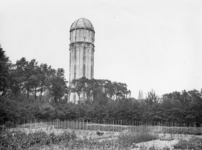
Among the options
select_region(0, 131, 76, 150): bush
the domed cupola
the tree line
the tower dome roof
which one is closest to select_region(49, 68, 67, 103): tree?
the tree line

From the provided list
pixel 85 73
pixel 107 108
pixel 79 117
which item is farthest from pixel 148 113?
pixel 85 73

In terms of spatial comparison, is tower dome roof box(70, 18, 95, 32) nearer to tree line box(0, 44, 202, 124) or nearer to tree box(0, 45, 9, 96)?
tree line box(0, 44, 202, 124)

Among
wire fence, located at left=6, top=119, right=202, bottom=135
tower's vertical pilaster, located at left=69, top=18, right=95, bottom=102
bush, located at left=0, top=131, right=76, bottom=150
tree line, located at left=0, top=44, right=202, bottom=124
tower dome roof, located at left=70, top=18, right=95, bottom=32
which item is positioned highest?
tower dome roof, located at left=70, top=18, right=95, bottom=32

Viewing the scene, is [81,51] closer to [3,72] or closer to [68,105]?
[68,105]

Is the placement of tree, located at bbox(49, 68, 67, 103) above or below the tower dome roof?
below

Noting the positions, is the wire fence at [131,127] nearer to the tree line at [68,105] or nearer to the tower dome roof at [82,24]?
the tree line at [68,105]

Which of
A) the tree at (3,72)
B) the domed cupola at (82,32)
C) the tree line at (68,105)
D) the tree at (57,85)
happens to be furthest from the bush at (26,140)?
the domed cupola at (82,32)

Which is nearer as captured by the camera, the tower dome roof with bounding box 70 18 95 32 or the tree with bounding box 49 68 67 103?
the tree with bounding box 49 68 67 103

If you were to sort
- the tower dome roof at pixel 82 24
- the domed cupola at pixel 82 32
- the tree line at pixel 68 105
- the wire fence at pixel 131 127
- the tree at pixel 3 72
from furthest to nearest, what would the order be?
the tower dome roof at pixel 82 24
the domed cupola at pixel 82 32
the tree at pixel 3 72
the tree line at pixel 68 105
the wire fence at pixel 131 127

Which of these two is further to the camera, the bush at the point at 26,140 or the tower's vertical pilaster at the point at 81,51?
the tower's vertical pilaster at the point at 81,51
